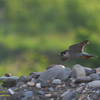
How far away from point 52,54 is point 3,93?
5700 mm

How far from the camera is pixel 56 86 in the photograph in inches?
152

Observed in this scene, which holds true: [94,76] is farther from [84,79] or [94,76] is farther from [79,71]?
[79,71]

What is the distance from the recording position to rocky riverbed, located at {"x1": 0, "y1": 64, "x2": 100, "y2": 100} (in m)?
3.43

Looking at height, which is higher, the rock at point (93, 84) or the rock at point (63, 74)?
the rock at point (63, 74)

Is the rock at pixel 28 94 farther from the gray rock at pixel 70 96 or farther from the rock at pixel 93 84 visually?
the rock at pixel 93 84

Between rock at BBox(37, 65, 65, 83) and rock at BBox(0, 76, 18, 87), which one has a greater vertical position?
rock at BBox(0, 76, 18, 87)

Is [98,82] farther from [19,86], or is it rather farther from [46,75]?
[19,86]

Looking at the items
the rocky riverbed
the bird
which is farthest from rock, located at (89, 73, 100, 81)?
the bird

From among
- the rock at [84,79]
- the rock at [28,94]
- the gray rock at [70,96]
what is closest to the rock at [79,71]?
the rock at [84,79]

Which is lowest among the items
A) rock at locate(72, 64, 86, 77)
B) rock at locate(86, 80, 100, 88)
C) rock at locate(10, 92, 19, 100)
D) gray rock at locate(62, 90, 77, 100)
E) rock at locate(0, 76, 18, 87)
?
gray rock at locate(62, 90, 77, 100)

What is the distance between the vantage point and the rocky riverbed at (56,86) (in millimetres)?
3432

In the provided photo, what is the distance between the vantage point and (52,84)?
12.8 feet

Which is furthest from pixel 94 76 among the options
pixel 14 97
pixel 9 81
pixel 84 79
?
pixel 9 81

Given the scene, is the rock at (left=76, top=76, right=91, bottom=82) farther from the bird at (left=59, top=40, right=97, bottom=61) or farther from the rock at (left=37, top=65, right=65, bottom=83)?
the rock at (left=37, top=65, right=65, bottom=83)
